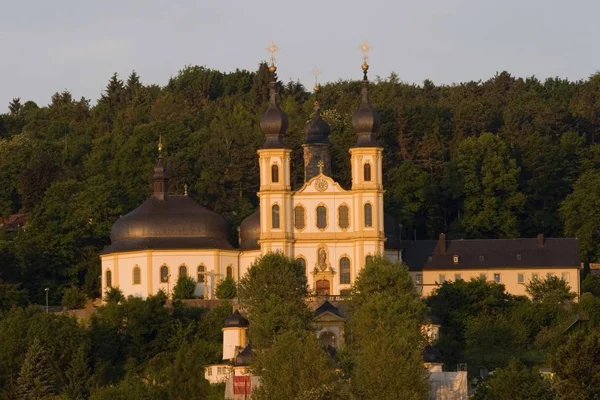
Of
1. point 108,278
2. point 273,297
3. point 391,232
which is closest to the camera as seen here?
point 273,297

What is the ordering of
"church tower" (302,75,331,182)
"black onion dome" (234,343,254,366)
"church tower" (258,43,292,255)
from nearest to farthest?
"black onion dome" (234,343,254,366)
"church tower" (258,43,292,255)
"church tower" (302,75,331,182)

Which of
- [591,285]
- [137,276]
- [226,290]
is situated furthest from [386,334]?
[591,285]

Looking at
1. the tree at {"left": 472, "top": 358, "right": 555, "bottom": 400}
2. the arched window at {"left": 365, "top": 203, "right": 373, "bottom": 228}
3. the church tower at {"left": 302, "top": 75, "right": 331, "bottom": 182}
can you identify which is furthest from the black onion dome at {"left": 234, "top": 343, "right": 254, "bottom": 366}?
the church tower at {"left": 302, "top": 75, "right": 331, "bottom": 182}

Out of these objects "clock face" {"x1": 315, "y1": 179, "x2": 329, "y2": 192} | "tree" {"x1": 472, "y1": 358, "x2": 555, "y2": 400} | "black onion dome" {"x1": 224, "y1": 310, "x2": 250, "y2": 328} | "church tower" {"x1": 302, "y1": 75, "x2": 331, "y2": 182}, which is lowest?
"tree" {"x1": 472, "y1": 358, "x2": 555, "y2": 400}

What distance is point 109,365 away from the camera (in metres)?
78.6

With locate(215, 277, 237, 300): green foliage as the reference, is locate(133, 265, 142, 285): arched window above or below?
above

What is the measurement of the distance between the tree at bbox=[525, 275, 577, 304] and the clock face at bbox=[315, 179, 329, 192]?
7.88m

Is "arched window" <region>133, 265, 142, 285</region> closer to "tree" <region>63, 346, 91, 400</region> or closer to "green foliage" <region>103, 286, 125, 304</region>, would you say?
"green foliage" <region>103, 286, 125, 304</region>

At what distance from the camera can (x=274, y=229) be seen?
84000 millimetres

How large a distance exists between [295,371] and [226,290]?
58.8ft

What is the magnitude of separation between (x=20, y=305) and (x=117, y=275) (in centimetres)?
388

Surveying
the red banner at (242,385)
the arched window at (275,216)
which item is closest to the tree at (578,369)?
the red banner at (242,385)

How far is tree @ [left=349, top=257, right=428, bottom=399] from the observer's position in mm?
66750

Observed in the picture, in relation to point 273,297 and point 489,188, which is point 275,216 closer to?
point 273,297
